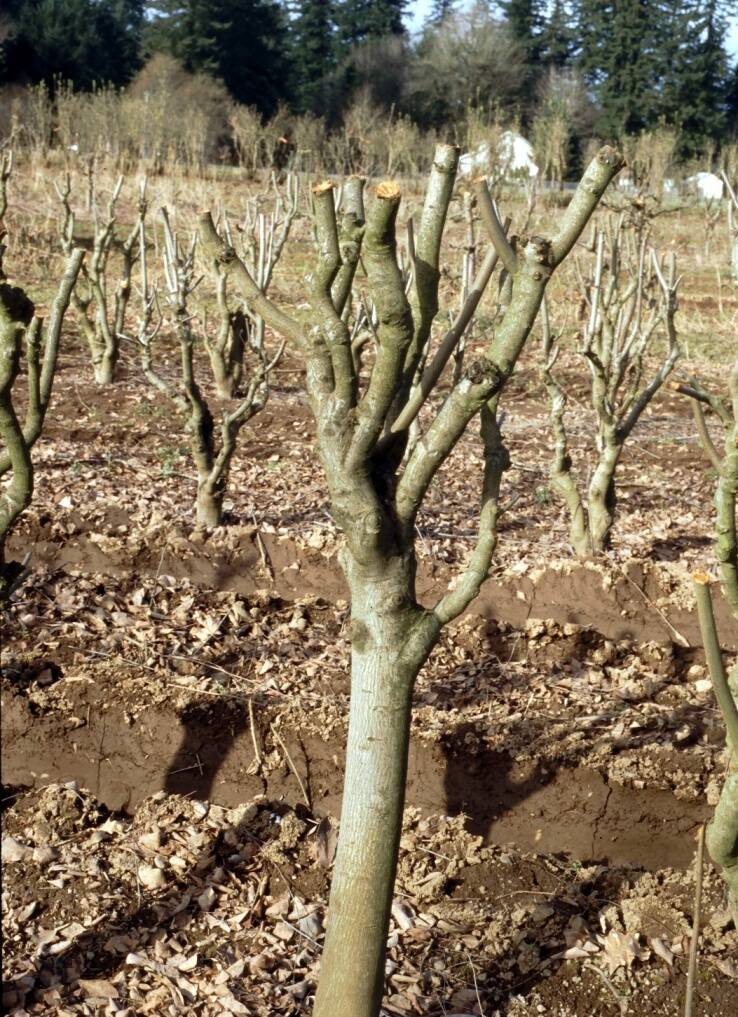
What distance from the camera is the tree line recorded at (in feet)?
112

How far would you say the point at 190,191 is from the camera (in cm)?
1938

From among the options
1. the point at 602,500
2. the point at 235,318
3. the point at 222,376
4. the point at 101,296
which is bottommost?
the point at 602,500

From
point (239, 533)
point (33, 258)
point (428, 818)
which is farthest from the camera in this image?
point (33, 258)

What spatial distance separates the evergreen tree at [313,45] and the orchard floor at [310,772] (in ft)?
129

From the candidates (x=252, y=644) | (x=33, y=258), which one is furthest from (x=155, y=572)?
(x=33, y=258)

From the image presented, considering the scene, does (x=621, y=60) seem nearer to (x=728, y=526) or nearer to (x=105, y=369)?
(x=105, y=369)

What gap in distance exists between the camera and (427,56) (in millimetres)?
38031

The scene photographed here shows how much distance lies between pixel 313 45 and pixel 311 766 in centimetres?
4398

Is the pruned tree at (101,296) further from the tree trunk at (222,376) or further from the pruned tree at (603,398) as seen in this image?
the pruned tree at (603,398)

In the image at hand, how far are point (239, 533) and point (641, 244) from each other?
9.72 feet

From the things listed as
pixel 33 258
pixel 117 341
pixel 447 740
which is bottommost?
pixel 447 740

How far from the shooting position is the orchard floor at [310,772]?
290cm

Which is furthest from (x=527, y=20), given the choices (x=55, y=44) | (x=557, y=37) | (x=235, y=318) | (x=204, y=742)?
(x=204, y=742)

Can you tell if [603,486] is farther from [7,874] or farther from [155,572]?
[7,874]
